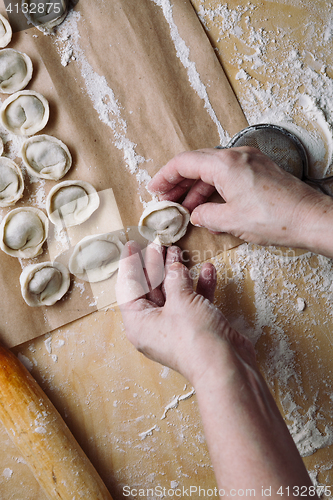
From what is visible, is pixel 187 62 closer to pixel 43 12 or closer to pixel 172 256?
pixel 43 12

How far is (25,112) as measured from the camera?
98 centimetres

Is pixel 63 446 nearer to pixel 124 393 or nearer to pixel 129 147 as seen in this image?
pixel 124 393

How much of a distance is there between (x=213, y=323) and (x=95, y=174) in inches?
21.2

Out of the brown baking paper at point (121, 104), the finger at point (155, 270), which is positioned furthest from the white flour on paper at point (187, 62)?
the finger at point (155, 270)

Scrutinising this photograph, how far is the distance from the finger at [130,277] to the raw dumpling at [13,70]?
0.54m

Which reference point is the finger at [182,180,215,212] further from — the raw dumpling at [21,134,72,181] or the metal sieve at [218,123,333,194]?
the raw dumpling at [21,134,72,181]

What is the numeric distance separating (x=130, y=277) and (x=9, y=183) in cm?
42

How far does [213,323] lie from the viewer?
72 centimetres

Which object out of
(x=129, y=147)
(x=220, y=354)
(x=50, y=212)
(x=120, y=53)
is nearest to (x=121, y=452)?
(x=220, y=354)

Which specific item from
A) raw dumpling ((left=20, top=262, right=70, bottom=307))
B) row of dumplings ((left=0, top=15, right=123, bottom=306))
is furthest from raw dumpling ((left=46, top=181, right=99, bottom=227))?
raw dumpling ((left=20, top=262, right=70, bottom=307))

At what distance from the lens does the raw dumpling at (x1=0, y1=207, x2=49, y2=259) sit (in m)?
0.95

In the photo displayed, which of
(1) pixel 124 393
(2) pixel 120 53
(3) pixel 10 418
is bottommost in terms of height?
(1) pixel 124 393

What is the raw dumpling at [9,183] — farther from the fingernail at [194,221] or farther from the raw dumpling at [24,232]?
the fingernail at [194,221]

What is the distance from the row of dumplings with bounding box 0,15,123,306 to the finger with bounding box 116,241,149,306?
0.04m
